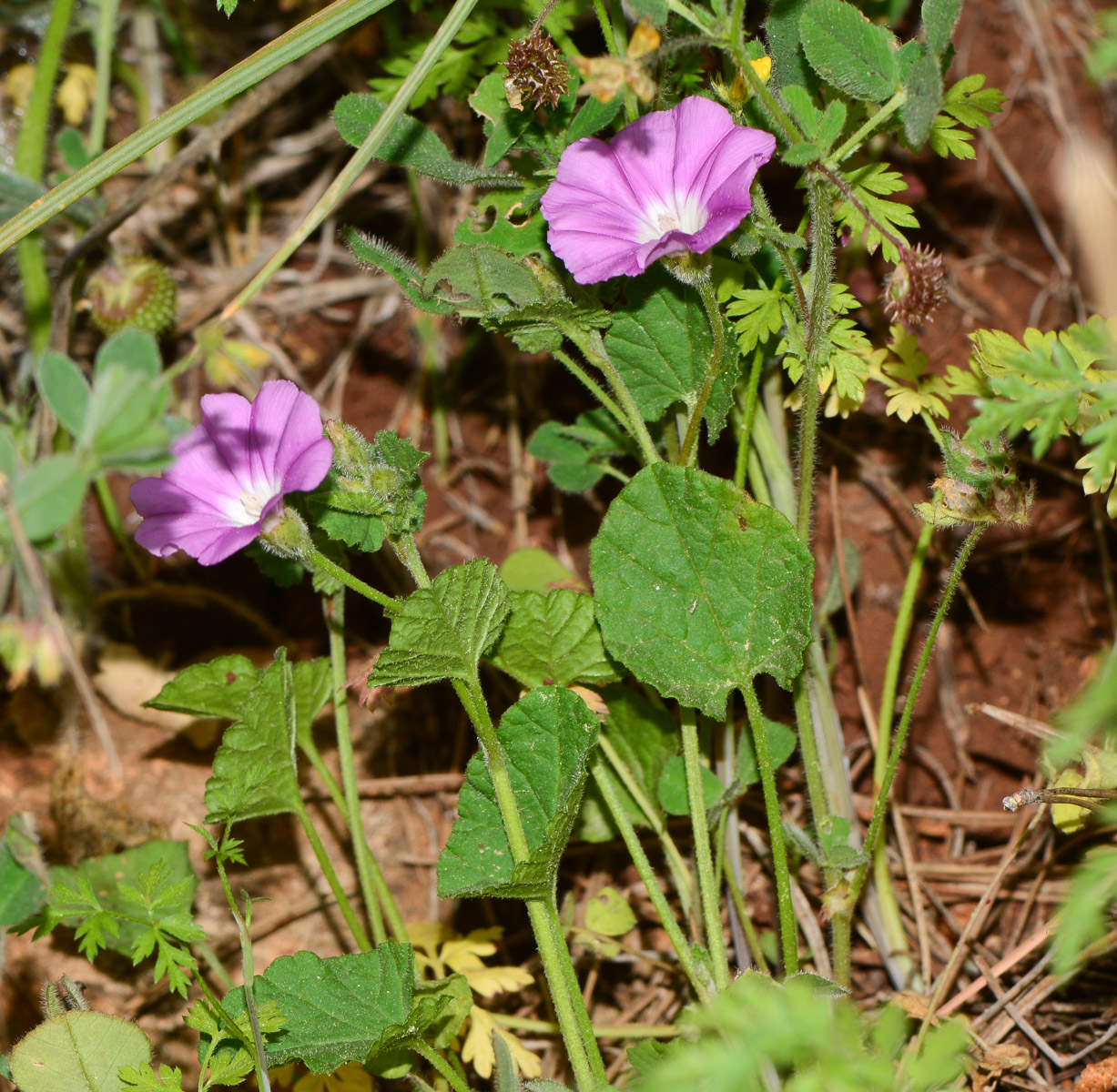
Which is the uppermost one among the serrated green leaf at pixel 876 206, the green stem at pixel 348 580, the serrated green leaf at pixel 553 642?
the serrated green leaf at pixel 876 206

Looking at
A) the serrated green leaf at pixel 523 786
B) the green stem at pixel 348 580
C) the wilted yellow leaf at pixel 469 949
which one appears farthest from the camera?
the wilted yellow leaf at pixel 469 949

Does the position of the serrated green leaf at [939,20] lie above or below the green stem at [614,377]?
above

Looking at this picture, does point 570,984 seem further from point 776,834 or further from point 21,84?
point 21,84

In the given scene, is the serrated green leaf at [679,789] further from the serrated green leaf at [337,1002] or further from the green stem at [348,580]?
the green stem at [348,580]

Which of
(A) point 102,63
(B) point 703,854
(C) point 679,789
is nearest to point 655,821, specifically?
(C) point 679,789

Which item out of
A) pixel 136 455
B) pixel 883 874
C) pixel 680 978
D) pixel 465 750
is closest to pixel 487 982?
pixel 680 978

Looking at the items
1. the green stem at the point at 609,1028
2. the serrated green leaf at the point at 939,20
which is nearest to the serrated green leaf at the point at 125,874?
the green stem at the point at 609,1028
